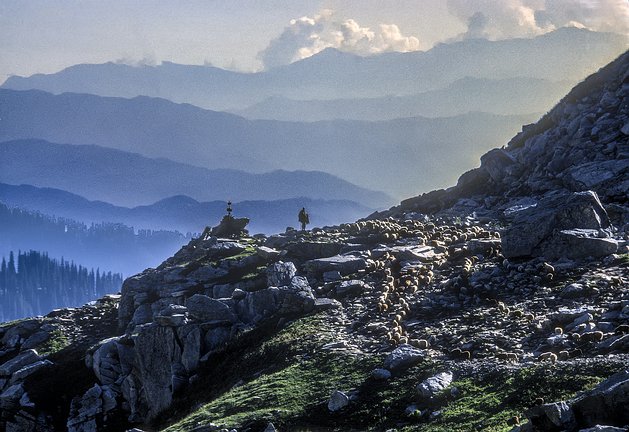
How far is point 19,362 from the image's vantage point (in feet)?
163

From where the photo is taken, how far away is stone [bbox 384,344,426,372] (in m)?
27.1

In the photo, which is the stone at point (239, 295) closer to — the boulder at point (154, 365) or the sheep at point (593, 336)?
the boulder at point (154, 365)

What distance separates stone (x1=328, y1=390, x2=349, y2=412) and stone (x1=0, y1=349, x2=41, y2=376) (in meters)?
31.9

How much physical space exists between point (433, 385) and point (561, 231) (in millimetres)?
18365

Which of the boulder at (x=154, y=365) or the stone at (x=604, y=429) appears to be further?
the boulder at (x=154, y=365)

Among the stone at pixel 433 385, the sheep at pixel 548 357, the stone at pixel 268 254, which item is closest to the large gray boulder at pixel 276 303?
the stone at pixel 268 254

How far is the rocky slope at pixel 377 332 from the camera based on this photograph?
2348cm

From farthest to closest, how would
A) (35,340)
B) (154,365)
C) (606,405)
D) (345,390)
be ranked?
(35,340) < (154,365) < (345,390) < (606,405)

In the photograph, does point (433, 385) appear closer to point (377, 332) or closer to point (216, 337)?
point (377, 332)

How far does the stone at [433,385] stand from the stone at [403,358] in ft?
7.37

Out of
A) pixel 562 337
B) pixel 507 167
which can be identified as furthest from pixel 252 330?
pixel 507 167

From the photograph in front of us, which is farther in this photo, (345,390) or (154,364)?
(154,364)

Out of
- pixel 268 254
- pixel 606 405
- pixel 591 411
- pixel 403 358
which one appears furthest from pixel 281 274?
pixel 606 405

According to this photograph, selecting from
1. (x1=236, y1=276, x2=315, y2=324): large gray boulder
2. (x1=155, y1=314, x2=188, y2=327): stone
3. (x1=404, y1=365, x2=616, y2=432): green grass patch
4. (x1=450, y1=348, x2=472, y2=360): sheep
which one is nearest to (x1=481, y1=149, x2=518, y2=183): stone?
(x1=236, y1=276, x2=315, y2=324): large gray boulder
